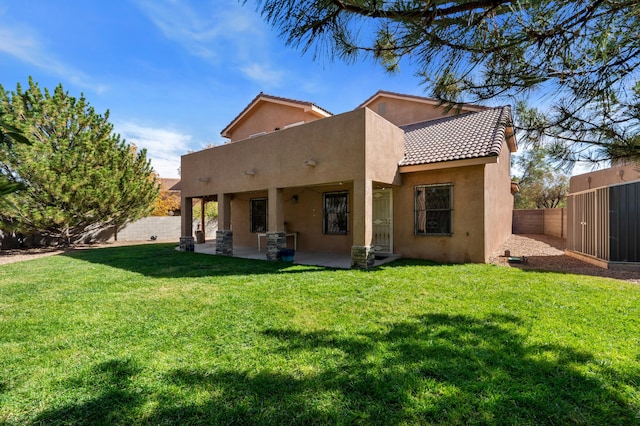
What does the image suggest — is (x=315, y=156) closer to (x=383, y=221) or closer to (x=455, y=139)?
(x=383, y=221)

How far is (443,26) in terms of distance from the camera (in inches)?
137

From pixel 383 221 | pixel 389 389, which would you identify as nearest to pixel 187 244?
pixel 383 221

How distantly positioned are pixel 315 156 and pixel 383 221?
12.9 feet

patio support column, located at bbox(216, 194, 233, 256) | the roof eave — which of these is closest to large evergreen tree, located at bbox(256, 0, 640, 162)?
the roof eave

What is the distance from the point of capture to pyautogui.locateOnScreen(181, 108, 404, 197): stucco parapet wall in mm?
9430

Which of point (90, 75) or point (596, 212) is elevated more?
point (90, 75)

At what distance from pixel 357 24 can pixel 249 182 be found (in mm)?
9552

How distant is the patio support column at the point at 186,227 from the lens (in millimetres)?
14836

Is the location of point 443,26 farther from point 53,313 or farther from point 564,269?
point 564,269

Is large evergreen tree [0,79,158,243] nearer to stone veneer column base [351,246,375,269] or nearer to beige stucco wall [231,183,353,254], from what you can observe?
beige stucco wall [231,183,353,254]

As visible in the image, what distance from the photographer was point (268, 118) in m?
16.6

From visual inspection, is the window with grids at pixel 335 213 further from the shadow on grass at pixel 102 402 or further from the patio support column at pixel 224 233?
the shadow on grass at pixel 102 402

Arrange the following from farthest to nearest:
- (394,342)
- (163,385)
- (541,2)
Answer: (394,342) → (163,385) → (541,2)

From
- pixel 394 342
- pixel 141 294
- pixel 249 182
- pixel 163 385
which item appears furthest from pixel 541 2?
pixel 249 182
